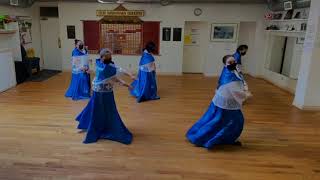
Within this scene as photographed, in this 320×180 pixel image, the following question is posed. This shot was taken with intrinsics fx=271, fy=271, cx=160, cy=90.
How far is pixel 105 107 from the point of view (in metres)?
4.00

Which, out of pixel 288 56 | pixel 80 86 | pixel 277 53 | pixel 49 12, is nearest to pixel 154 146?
pixel 80 86

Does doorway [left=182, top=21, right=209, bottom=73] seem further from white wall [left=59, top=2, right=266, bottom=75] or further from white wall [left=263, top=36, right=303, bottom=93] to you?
white wall [left=263, top=36, right=303, bottom=93]

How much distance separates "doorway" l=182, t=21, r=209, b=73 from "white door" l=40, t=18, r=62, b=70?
180 inches

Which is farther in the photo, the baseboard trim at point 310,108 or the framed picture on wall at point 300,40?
the framed picture on wall at point 300,40

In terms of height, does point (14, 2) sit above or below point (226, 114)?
above

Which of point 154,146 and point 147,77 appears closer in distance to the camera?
point 154,146

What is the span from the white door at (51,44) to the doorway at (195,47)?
457 centimetres

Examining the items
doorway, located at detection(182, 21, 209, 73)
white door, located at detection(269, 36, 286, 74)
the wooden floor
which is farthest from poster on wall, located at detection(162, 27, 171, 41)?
the wooden floor

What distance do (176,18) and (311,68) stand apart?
4.69 metres

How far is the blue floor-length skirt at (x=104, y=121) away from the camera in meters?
3.95

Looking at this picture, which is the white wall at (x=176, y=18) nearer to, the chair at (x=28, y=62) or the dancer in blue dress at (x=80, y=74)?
the chair at (x=28, y=62)

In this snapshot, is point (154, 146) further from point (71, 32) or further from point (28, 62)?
point (71, 32)

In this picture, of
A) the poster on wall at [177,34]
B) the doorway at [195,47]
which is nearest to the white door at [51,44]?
the poster on wall at [177,34]

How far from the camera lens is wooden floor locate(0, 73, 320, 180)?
3.22 m
